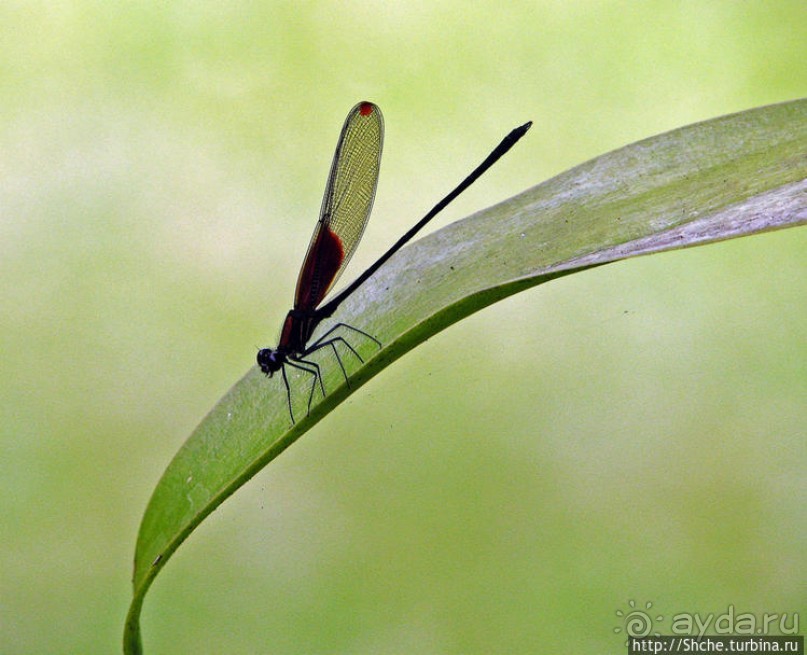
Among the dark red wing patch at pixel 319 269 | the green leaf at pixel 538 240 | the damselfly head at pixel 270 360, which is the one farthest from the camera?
the dark red wing patch at pixel 319 269

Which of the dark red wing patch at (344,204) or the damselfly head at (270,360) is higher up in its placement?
the dark red wing patch at (344,204)

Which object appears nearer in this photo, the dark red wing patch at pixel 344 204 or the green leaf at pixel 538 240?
the green leaf at pixel 538 240

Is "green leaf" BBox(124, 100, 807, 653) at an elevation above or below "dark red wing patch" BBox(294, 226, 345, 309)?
below

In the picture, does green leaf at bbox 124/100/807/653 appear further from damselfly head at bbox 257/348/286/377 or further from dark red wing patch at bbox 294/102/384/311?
dark red wing patch at bbox 294/102/384/311

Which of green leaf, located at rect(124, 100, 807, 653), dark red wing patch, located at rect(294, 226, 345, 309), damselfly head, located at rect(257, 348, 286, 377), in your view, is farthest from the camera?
→ dark red wing patch, located at rect(294, 226, 345, 309)

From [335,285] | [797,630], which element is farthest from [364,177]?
[797,630]

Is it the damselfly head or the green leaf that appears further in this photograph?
the damselfly head

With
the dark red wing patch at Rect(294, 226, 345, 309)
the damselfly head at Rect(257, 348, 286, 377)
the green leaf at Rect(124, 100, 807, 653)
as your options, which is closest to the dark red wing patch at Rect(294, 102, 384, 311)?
the dark red wing patch at Rect(294, 226, 345, 309)

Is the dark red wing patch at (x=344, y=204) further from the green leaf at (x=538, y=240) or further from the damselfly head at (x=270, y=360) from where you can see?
the green leaf at (x=538, y=240)

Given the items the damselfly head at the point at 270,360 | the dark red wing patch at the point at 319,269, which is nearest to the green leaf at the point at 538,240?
the damselfly head at the point at 270,360
